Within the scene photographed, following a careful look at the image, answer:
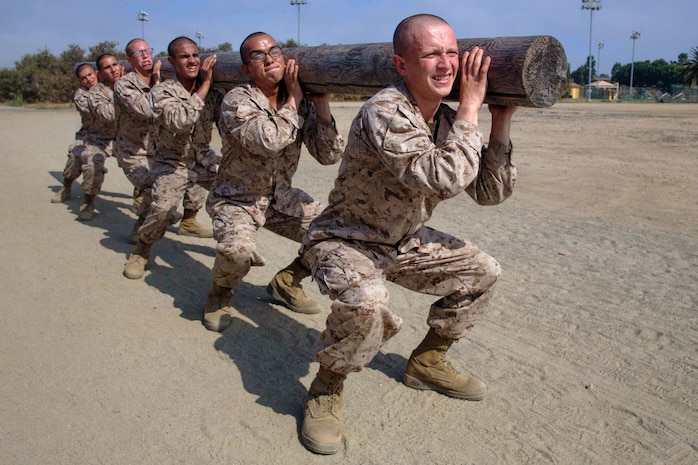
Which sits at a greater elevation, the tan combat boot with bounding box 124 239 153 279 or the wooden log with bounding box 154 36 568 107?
the wooden log with bounding box 154 36 568 107

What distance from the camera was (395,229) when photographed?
353 centimetres

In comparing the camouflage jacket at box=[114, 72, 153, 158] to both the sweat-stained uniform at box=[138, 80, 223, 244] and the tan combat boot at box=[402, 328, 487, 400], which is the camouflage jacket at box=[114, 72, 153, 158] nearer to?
the sweat-stained uniform at box=[138, 80, 223, 244]

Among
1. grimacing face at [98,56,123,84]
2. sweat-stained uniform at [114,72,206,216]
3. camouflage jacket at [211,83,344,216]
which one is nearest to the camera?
camouflage jacket at [211,83,344,216]

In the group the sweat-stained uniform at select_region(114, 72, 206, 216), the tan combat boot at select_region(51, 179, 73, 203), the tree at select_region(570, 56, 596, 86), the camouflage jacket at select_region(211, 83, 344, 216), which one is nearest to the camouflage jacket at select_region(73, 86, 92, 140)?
the tan combat boot at select_region(51, 179, 73, 203)

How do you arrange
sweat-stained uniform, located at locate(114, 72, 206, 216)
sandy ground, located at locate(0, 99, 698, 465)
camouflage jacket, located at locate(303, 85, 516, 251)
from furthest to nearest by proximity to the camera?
sweat-stained uniform, located at locate(114, 72, 206, 216) → sandy ground, located at locate(0, 99, 698, 465) → camouflage jacket, located at locate(303, 85, 516, 251)

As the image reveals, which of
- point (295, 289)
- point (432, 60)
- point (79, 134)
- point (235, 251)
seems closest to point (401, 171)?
point (432, 60)

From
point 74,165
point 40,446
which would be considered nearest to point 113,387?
point 40,446

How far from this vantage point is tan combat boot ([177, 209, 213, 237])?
753 centimetres

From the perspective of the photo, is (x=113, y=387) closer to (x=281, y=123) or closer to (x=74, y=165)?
(x=281, y=123)

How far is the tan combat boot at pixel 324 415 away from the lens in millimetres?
3215

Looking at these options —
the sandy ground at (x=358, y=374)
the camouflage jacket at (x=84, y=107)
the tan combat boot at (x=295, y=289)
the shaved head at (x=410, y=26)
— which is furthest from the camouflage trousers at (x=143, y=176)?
the shaved head at (x=410, y=26)

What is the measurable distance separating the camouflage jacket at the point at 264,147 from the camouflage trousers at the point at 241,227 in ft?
0.19

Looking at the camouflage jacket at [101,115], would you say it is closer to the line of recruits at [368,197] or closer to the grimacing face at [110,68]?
the grimacing face at [110,68]

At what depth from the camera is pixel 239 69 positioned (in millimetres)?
5340
